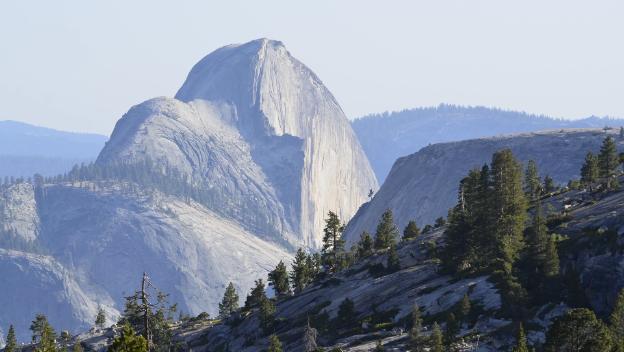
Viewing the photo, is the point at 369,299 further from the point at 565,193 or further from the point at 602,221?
the point at 565,193

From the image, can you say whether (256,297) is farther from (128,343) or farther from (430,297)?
(128,343)

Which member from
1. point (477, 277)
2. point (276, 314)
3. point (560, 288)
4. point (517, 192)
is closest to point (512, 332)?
point (560, 288)

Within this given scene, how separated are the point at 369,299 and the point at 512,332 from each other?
30711mm

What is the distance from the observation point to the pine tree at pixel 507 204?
106 m

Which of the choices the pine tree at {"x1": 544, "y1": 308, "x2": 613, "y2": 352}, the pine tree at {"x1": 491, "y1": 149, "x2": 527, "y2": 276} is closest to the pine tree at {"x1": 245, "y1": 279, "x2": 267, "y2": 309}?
the pine tree at {"x1": 491, "y1": 149, "x2": 527, "y2": 276}

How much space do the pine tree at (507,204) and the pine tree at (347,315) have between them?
19.0 meters

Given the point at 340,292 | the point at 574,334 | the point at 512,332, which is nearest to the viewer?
the point at 574,334

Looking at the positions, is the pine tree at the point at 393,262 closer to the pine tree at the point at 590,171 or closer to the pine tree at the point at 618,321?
the pine tree at the point at 590,171

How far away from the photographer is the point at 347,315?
114m

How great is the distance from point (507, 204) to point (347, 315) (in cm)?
2326

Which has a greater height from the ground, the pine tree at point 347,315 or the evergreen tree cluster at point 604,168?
the evergreen tree cluster at point 604,168

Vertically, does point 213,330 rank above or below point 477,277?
below

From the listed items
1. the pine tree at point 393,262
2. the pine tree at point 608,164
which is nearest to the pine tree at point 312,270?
the pine tree at point 393,262

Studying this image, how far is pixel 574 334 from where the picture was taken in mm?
68500
